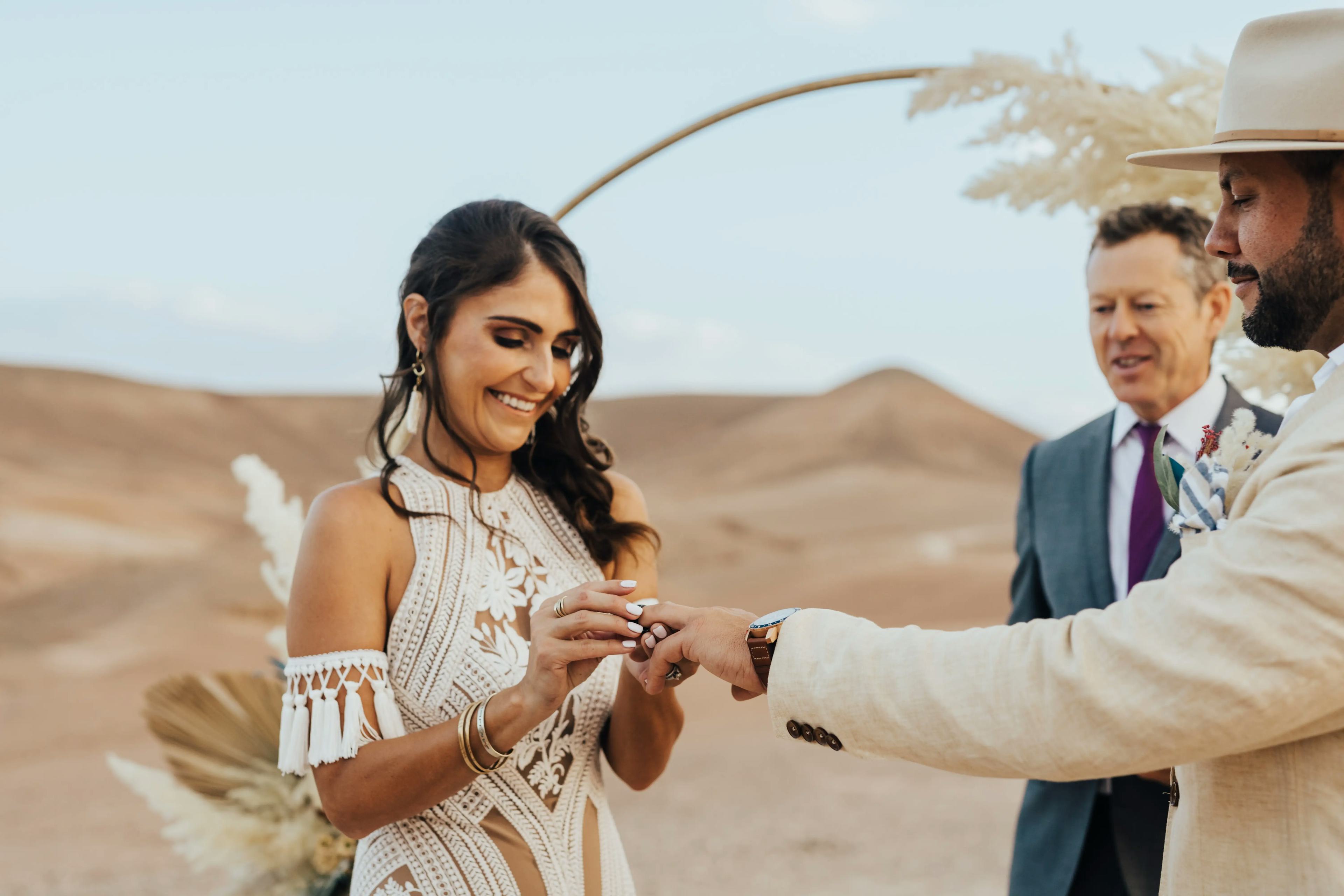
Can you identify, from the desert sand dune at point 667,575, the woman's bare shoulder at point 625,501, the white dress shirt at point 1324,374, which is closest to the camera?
the white dress shirt at point 1324,374

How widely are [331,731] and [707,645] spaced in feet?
2.06

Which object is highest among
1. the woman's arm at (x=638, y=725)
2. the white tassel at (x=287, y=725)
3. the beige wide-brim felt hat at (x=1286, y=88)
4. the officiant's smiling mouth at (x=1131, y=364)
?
the beige wide-brim felt hat at (x=1286, y=88)

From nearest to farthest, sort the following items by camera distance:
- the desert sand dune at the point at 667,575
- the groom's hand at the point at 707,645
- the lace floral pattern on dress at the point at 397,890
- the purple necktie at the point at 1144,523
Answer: the groom's hand at the point at 707,645 < the lace floral pattern on dress at the point at 397,890 < the purple necktie at the point at 1144,523 < the desert sand dune at the point at 667,575

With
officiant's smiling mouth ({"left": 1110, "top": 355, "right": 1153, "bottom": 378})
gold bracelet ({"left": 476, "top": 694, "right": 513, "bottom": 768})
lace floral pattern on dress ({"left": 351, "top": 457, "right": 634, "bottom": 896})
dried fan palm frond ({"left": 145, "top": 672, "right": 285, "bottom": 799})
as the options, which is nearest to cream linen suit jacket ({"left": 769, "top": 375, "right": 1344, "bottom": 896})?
gold bracelet ({"left": 476, "top": 694, "right": 513, "bottom": 768})

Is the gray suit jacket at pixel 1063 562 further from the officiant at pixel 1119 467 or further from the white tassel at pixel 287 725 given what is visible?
the white tassel at pixel 287 725

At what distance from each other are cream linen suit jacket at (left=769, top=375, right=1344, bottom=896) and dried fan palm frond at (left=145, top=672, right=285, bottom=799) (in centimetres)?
165

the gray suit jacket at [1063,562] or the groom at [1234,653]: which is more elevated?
the groom at [1234,653]

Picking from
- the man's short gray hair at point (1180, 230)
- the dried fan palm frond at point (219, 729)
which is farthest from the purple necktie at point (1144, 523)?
the dried fan palm frond at point (219, 729)

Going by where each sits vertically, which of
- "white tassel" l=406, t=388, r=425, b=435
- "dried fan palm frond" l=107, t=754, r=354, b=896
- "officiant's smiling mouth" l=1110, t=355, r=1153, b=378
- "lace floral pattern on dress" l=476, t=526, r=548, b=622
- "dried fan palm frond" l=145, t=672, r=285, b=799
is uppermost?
"officiant's smiling mouth" l=1110, t=355, r=1153, b=378

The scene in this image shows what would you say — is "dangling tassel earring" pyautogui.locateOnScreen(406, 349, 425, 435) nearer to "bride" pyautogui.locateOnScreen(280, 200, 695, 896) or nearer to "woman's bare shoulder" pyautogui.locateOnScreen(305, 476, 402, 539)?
"bride" pyautogui.locateOnScreen(280, 200, 695, 896)

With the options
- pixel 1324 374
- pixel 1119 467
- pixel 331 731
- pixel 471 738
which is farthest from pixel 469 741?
pixel 1119 467

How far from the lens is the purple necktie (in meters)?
2.70

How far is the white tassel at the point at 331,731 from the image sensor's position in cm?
181

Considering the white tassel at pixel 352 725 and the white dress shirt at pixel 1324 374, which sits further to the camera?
the white tassel at pixel 352 725
